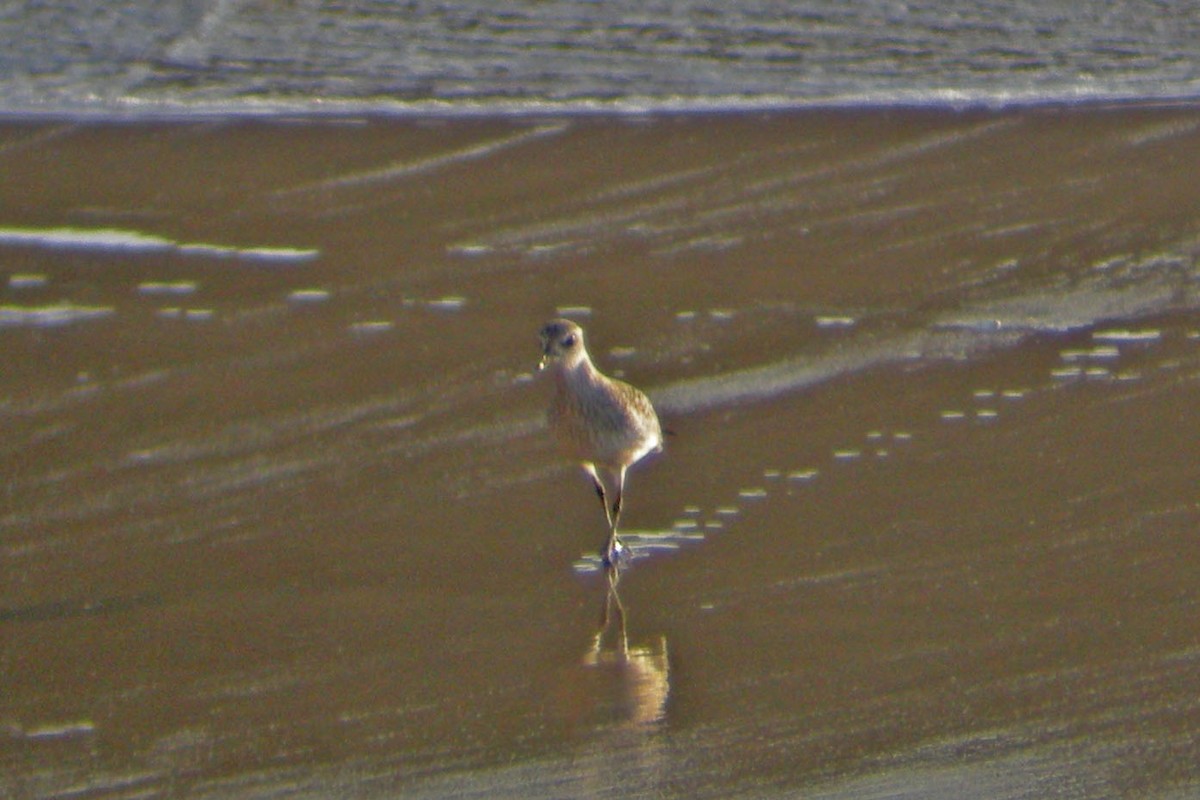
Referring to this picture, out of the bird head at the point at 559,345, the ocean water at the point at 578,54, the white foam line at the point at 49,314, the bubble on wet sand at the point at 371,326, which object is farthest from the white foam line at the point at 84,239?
the bird head at the point at 559,345

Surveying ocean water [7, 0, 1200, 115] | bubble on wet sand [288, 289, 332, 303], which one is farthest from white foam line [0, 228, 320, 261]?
ocean water [7, 0, 1200, 115]

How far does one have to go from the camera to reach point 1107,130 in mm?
11711

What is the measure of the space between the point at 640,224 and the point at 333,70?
139 inches

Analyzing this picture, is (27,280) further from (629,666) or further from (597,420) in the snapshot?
(629,666)

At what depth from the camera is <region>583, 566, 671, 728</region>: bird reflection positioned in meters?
5.71

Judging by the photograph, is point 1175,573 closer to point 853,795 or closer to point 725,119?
point 853,795

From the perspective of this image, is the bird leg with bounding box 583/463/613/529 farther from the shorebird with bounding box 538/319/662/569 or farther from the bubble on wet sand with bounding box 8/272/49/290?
the bubble on wet sand with bounding box 8/272/49/290

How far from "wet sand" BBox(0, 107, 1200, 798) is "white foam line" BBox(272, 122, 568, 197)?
5 centimetres

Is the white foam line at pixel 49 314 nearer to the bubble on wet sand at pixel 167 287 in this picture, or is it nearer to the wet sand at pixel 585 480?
the wet sand at pixel 585 480

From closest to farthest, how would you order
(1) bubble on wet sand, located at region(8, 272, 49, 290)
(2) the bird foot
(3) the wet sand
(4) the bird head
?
(3) the wet sand, (2) the bird foot, (4) the bird head, (1) bubble on wet sand, located at region(8, 272, 49, 290)

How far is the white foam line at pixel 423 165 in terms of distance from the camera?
10828mm

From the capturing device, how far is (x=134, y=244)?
32.3ft

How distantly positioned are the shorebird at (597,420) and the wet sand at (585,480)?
0.16 meters

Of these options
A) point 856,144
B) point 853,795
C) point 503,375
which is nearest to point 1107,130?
point 856,144
